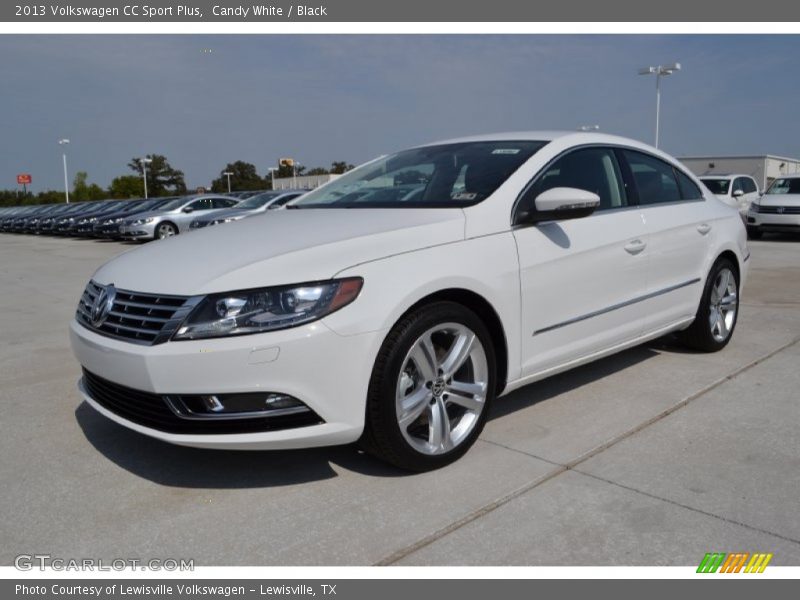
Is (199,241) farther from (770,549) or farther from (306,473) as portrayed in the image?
(770,549)

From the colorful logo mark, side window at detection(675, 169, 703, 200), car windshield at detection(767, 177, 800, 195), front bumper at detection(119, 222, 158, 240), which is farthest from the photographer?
front bumper at detection(119, 222, 158, 240)

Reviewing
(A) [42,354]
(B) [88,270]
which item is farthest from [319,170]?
(A) [42,354]

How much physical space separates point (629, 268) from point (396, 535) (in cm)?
225

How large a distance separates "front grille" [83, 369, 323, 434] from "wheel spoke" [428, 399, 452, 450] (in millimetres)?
578

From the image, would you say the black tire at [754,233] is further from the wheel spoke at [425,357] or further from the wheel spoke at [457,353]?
the wheel spoke at [425,357]

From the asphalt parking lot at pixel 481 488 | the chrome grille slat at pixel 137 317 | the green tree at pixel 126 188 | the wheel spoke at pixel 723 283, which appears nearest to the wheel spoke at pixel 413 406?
the asphalt parking lot at pixel 481 488

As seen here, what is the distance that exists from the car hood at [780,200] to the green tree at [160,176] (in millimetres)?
73165

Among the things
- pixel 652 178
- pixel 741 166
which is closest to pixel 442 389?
pixel 652 178

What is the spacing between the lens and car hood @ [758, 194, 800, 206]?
15425 mm

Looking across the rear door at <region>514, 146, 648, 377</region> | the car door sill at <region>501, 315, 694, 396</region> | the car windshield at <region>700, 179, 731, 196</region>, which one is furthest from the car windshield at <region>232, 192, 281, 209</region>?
the rear door at <region>514, 146, 648, 377</region>

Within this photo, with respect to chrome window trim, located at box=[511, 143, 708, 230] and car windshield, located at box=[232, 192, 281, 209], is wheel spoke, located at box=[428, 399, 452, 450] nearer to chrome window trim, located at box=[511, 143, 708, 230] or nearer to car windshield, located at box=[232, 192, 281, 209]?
chrome window trim, located at box=[511, 143, 708, 230]

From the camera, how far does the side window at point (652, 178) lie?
Answer: 441cm

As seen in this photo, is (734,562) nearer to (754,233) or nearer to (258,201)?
(258,201)

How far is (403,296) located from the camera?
9.48ft
